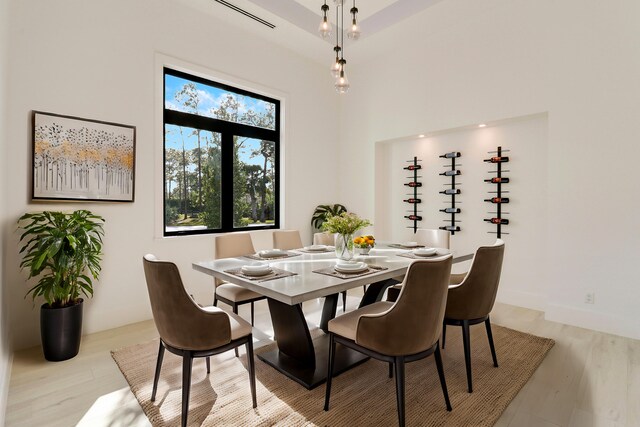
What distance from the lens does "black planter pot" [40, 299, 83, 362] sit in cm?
258

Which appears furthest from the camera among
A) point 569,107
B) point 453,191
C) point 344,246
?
point 453,191

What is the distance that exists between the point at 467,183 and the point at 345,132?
2.28 m

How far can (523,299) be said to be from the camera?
13.0ft

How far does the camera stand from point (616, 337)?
3.06 m

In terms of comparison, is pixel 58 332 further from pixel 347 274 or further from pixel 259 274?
pixel 347 274

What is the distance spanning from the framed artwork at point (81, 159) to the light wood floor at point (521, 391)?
1.38 meters

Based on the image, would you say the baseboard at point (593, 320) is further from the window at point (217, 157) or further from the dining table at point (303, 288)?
→ the window at point (217, 157)

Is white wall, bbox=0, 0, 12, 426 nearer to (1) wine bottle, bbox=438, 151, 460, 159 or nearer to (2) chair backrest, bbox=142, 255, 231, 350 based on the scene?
(2) chair backrest, bbox=142, 255, 231, 350

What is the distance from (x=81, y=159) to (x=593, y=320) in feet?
17.0

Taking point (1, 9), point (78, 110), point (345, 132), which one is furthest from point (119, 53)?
point (345, 132)

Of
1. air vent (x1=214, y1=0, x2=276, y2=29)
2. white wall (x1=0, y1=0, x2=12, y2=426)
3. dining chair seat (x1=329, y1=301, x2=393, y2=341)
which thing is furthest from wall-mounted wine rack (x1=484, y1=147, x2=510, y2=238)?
white wall (x1=0, y1=0, x2=12, y2=426)

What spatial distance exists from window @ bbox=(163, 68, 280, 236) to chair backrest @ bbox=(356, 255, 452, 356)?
298 centimetres

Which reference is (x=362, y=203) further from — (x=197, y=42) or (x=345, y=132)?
(x=197, y=42)

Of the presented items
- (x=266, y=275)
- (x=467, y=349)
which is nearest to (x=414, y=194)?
(x=467, y=349)
